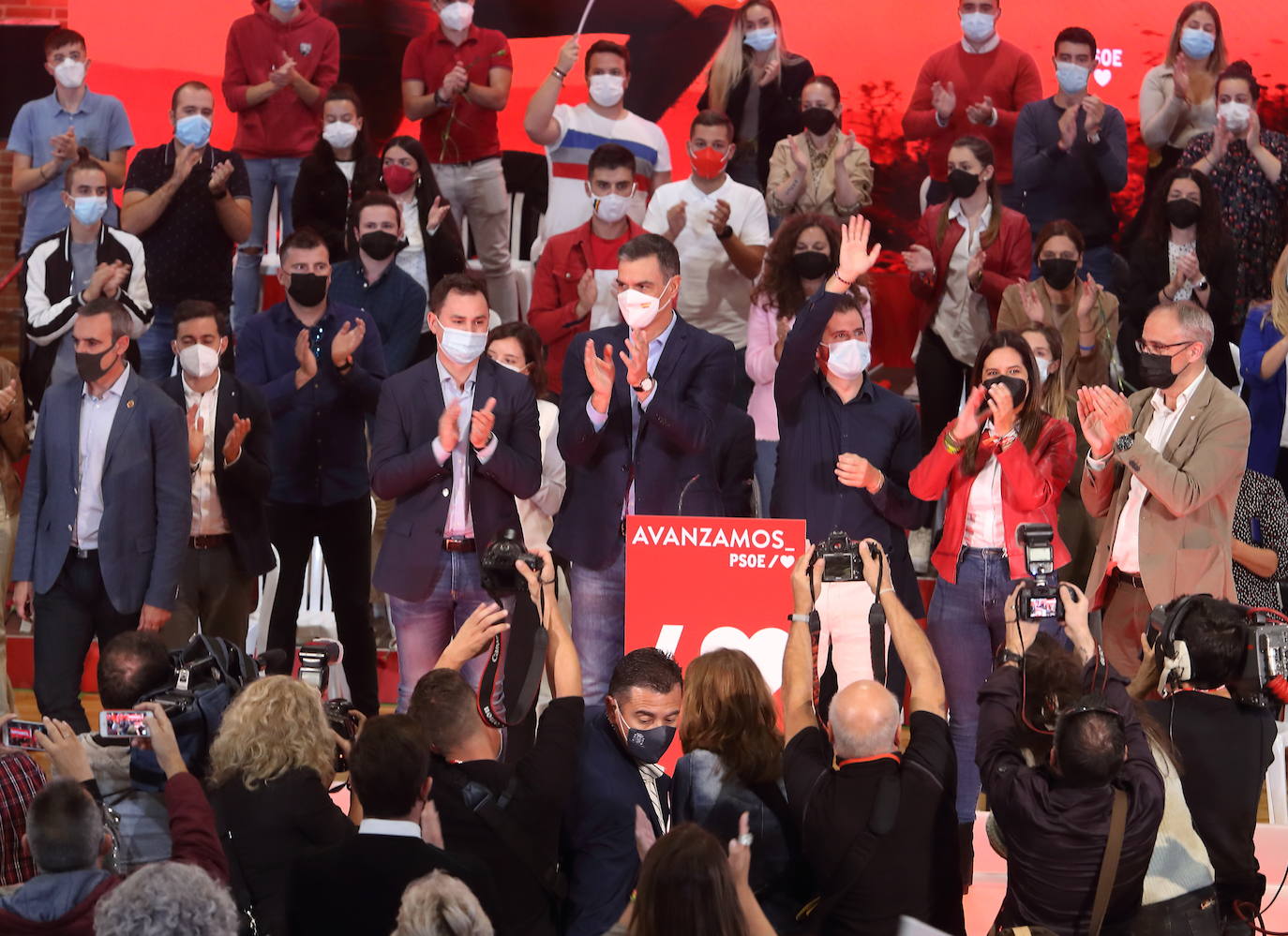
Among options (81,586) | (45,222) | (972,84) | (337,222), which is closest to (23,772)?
(81,586)

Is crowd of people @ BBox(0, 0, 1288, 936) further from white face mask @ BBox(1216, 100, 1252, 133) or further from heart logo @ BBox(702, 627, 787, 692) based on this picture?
heart logo @ BBox(702, 627, 787, 692)

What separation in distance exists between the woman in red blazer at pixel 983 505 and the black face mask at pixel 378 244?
282 cm

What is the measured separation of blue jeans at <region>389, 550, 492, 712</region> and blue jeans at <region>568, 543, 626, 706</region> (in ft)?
1.00

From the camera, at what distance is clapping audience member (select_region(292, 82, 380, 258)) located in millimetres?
7609

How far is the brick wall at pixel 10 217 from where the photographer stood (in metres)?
9.54

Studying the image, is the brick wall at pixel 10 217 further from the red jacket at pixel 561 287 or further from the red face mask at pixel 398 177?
the red jacket at pixel 561 287

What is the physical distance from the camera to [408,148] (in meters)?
7.49

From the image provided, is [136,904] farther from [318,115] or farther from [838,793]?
[318,115]

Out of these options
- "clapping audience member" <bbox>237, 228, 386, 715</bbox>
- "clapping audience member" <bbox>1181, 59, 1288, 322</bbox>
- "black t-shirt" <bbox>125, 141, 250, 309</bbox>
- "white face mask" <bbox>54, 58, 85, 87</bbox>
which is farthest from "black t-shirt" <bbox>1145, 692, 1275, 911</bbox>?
"white face mask" <bbox>54, 58, 85, 87</bbox>

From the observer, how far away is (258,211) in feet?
26.8

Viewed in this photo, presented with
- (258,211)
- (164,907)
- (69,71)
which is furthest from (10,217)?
(164,907)

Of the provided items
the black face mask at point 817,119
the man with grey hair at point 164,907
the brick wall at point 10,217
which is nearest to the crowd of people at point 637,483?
the man with grey hair at point 164,907

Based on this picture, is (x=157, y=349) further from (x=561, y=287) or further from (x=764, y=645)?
(x=764, y=645)

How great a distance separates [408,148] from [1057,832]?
4.95m
